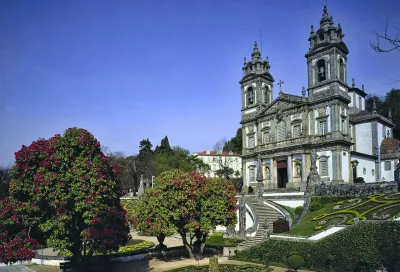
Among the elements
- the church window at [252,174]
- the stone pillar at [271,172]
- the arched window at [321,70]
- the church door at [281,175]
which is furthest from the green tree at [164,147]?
the arched window at [321,70]

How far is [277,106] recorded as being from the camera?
4406 cm

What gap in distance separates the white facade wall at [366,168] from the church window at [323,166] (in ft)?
13.7

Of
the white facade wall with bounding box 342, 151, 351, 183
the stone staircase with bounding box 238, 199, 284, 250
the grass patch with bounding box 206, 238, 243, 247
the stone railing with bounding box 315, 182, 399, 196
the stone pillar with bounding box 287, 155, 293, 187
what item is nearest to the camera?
the stone staircase with bounding box 238, 199, 284, 250

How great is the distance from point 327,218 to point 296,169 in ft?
57.8

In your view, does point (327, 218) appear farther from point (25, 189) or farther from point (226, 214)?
point (25, 189)

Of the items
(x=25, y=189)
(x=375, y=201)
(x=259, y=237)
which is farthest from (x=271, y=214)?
(x=25, y=189)

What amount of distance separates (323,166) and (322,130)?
4188 millimetres

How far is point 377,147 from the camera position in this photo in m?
41.8

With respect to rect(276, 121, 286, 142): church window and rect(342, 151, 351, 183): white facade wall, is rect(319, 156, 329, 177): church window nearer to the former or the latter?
rect(342, 151, 351, 183): white facade wall

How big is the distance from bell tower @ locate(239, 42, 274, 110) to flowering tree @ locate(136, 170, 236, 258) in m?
28.1

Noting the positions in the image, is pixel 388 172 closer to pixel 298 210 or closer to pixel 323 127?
pixel 323 127

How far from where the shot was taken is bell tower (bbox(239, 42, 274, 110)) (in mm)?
→ 48094

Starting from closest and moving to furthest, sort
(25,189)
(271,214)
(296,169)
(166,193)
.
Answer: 1. (25,189)
2. (166,193)
3. (271,214)
4. (296,169)

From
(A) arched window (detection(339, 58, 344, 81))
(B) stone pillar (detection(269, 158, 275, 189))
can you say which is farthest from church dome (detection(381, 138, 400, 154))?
(B) stone pillar (detection(269, 158, 275, 189))
